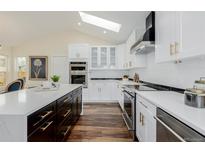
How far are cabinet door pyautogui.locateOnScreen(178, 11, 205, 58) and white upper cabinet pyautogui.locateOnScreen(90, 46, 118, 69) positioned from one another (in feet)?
17.4

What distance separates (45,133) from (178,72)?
2.01 metres

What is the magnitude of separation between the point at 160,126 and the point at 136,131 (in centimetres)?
128

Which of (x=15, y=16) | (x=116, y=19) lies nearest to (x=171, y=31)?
(x=116, y=19)

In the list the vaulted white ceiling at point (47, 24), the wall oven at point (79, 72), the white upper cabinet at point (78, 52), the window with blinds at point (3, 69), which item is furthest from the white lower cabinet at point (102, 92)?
the window with blinds at point (3, 69)

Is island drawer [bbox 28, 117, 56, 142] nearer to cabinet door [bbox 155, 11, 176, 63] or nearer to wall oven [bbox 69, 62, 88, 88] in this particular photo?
cabinet door [bbox 155, 11, 176, 63]

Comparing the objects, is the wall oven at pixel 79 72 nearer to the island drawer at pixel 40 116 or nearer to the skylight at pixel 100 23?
the skylight at pixel 100 23

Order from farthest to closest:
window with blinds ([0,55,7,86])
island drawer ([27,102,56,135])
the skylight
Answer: window with blinds ([0,55,7,86])
the skylight
island drawer ([27,102,56,135])

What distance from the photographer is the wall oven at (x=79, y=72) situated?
6.95 m

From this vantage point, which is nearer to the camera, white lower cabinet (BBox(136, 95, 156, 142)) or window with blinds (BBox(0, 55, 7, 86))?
white lower cabinet (BBox(136, 95, 156, 142))

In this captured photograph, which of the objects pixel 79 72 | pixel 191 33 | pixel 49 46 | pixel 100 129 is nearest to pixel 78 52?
pixel 79 72

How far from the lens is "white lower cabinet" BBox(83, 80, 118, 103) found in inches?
277

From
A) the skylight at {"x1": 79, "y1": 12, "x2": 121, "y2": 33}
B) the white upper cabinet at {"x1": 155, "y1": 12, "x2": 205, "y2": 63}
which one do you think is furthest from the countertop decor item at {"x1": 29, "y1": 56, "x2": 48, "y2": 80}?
the white upper cabinet at {"x1": 155, "y1": 12, "x2": 205, "y2": 63}

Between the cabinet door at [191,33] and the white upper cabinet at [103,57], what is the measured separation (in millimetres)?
5292
